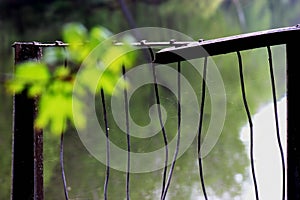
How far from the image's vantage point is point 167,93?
15.3 ft

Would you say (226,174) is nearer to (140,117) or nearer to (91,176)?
(91,176)

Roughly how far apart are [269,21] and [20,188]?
906cm

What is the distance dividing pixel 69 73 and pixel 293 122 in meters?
0.37

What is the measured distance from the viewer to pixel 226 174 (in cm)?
306

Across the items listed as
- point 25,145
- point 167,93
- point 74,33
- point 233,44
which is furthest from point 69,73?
point 167,93

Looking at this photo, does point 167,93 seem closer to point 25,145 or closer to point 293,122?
point 25,145

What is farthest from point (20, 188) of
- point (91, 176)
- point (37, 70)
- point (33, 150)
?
point (91, 176)

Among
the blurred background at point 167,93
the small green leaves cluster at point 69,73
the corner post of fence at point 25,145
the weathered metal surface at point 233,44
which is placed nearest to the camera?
the small green leaves cluster at point 69,73

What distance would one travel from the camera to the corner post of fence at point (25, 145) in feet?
3.31

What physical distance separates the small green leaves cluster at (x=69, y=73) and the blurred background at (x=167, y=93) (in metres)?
0.04

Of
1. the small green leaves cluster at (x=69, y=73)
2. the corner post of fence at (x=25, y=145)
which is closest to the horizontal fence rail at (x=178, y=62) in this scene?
the corner post of fence at (x=25, y=145)

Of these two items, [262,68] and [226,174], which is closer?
[226,174]

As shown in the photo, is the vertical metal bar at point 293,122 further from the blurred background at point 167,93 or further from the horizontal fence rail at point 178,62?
the blurred background at point 167,93

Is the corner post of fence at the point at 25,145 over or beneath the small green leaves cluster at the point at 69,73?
beneath
